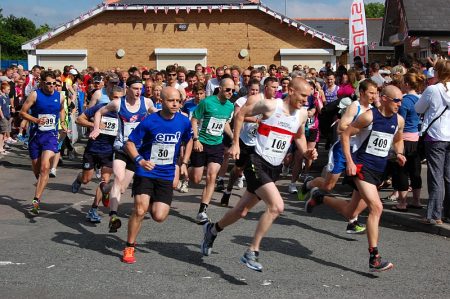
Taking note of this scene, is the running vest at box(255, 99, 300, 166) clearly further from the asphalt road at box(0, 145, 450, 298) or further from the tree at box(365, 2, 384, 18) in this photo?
the tree at box(365, 2, 384, 18)

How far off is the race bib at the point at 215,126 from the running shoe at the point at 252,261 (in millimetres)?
3751

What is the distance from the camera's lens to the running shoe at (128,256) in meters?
6.97

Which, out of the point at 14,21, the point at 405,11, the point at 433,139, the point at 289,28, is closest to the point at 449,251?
the point at 433,139

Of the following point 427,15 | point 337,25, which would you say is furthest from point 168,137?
point 337,25

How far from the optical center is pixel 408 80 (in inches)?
386

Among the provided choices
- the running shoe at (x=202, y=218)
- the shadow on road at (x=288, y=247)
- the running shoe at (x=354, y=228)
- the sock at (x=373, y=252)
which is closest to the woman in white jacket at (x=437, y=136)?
the running shoe at (x=354, y=228)

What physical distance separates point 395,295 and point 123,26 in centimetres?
3047

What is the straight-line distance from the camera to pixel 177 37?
1371 inches

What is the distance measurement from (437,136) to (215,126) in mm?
3183

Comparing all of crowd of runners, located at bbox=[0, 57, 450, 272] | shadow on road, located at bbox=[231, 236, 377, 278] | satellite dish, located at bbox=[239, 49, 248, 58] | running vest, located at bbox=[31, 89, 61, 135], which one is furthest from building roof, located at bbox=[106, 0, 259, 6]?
shadow on road, located at bbox=[231, 236, 377, 278]

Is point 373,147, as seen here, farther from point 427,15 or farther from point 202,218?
point 427,15

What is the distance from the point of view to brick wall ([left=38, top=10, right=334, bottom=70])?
34531 millimetres

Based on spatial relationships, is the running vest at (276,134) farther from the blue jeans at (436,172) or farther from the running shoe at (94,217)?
the running shoe at (94,217)

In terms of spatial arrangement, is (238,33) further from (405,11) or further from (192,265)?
(192,265)
